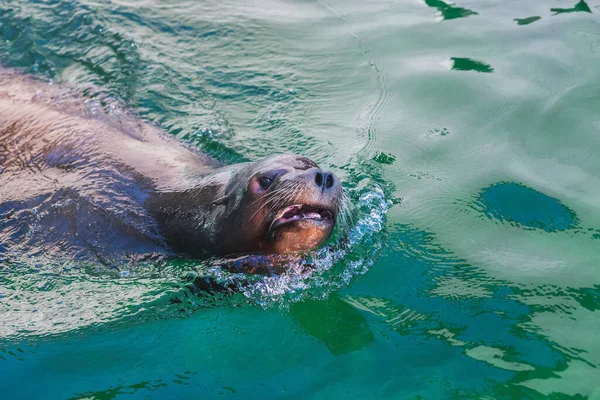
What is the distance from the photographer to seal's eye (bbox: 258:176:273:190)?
4.64 metres

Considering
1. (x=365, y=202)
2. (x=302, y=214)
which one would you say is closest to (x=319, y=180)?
(x=302, y=214)

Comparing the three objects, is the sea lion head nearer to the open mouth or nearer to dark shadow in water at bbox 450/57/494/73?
the open mouth

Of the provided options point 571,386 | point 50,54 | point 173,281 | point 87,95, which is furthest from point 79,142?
point 571,386

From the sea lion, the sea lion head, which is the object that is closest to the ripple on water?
the sea lion

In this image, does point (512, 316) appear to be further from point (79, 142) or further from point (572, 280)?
point (79, 142)

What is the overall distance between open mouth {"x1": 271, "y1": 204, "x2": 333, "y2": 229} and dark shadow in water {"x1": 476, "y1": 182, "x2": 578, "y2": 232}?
1.59m

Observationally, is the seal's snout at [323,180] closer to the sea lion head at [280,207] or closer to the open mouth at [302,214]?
the sea lion head at [280,207]

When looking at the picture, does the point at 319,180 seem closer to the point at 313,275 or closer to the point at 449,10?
the point at 313,275

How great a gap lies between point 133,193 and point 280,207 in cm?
149

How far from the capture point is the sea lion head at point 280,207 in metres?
4.40

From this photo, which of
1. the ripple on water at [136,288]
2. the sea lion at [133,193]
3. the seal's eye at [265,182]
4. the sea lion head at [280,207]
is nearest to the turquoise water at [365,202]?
the ripple on water at [136,288]

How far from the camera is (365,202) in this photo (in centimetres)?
555

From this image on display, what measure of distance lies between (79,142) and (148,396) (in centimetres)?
→ 261

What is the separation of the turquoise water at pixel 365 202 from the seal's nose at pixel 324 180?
0.69 meters
